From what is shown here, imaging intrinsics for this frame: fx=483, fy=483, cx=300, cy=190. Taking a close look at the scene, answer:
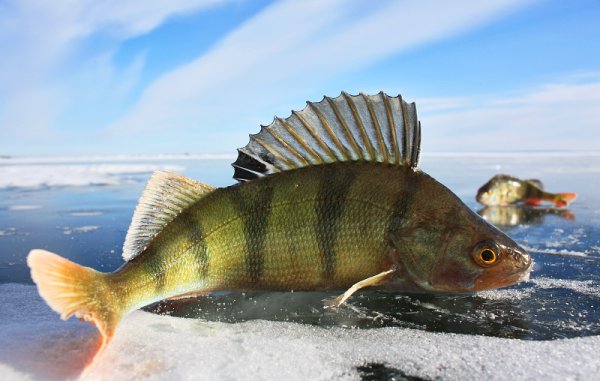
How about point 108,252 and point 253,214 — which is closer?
point 253,214

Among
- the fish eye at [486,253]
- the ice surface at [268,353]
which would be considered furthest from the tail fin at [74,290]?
the fish eye at [486,253]

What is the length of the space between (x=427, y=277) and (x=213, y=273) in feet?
4.20

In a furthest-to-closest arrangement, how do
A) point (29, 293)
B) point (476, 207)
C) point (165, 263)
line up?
point (476, 207)
point (29, 293)
point (165, 263)

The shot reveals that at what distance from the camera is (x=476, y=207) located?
961 centimetres

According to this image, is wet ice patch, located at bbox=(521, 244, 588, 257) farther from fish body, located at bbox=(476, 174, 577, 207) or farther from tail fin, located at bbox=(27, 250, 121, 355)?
fish body, located at bbox=(476, 174, 577, 207)

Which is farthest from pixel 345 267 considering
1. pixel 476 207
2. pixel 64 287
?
pixel 476 207

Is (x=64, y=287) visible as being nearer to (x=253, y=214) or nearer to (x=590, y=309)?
(x=253, y=214)

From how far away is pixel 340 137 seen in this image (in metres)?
3.19

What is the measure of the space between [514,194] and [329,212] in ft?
29.3

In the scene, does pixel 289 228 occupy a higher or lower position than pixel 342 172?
lower

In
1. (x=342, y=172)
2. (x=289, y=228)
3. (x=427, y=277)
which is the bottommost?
(x=427, y=277)

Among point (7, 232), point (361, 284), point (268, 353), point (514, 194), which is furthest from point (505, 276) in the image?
point (514, 194)

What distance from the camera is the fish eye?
9.34 ft

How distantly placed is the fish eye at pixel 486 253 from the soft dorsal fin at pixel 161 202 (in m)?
1.67
